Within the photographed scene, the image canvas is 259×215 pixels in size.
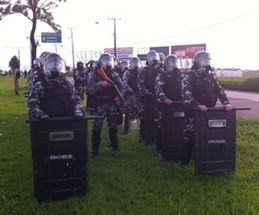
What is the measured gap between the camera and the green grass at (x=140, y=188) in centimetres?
555

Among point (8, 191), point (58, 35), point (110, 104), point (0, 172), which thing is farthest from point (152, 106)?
point (58, 35)

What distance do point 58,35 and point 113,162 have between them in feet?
76.8

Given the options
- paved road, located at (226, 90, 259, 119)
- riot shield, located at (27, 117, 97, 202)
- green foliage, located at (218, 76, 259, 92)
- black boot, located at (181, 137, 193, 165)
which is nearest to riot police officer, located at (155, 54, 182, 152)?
black boot, located at (181, 137, 193, 165)

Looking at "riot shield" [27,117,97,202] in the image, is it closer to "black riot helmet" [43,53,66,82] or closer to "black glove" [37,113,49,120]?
"black glove" [37,113,49,120]

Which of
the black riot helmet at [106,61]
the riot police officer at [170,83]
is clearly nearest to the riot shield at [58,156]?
the riot police officer at [170,83]

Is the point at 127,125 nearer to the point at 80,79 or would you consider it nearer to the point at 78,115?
the point at 80,79

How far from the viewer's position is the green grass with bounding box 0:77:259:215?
18.2 feet

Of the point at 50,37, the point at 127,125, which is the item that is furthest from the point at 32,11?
the point at 127,125

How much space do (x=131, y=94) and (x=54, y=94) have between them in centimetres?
529

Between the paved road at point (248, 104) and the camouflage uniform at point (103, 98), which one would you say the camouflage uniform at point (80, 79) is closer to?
the paved road at point (248, 104)

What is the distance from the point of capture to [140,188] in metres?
6.38

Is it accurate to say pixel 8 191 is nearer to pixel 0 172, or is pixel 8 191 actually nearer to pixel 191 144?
pixel 0 172

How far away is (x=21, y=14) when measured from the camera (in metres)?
29.7

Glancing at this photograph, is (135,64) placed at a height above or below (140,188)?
above
